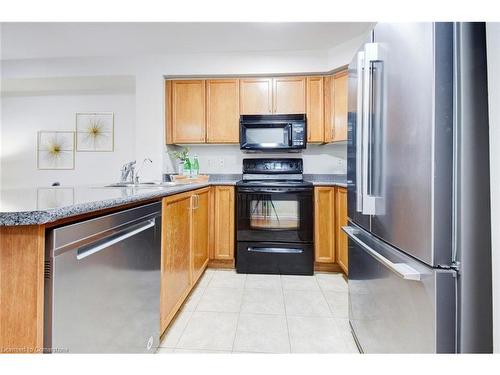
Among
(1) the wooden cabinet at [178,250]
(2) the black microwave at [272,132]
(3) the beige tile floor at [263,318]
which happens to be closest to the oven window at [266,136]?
(2) the black microwave at [272,132]

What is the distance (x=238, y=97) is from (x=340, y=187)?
5.21 feet

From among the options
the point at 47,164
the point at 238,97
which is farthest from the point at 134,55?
the point at 47,164

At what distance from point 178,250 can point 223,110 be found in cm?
193

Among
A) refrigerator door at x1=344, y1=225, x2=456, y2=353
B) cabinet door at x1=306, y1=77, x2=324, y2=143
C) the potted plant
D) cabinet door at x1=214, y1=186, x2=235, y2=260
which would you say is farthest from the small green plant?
refrigerator door at x1=344, y1=225, x2=456, y2=353

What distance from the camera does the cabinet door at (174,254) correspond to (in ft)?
4.58

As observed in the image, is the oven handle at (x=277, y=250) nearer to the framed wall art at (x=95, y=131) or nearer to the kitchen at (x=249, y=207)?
the kitchen at (x=249, y=207)

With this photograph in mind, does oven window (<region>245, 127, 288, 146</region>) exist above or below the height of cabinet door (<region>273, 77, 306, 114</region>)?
below

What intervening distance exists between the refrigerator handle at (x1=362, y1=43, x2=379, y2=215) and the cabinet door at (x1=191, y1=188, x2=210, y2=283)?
1.27 metres

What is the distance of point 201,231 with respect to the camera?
2.34m

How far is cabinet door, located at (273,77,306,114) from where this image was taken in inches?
116

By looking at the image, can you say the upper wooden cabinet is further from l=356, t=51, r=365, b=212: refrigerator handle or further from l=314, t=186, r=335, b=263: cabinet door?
l=356, t=51, r=365, b=212: refrigerator handle

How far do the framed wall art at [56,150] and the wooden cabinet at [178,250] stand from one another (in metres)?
2.68
